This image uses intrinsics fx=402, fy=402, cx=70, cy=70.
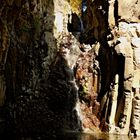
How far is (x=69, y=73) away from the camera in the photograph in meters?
26.8

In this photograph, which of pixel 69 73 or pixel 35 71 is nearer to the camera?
pixel 35 71

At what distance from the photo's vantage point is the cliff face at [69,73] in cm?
2206

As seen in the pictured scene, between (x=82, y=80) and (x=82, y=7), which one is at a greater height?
(x=82, y=7)

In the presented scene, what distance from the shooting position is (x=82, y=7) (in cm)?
3969

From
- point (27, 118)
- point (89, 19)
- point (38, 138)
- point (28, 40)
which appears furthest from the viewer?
point (89, 19)

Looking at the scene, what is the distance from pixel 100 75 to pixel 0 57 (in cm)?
900

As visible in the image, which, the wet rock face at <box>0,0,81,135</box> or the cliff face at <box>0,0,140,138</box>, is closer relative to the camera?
the wet rock face at <box>0,0,81,135</box>

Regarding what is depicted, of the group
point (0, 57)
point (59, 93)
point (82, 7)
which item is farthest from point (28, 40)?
point (82, 7)

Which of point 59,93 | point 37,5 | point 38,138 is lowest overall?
point 38,138

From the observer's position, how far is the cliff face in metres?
22.1

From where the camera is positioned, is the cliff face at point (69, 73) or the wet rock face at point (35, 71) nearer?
the wet rock face at point (35, 71)

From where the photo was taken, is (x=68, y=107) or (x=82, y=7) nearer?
(x=68, y=107)

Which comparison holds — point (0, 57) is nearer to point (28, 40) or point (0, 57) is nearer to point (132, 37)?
point (28, 40)

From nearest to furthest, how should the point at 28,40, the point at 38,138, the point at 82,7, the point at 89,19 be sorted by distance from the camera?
the point at 38,138
the point at 28,40
the point at 89,19
the point at 82,7
